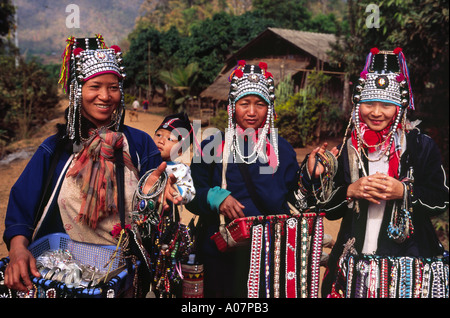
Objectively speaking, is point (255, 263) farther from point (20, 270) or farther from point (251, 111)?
point (20, 270)

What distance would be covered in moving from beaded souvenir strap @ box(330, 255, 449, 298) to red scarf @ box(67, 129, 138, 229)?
1620 millimetres

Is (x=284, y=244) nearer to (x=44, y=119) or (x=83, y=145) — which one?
(x=83, y=145)

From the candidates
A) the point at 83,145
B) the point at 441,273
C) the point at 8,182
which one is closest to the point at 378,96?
the point at 441,273

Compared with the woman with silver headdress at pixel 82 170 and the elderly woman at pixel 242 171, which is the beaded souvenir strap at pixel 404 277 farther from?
the woman with silver headdress at pixel 82 170

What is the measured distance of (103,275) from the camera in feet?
6.97

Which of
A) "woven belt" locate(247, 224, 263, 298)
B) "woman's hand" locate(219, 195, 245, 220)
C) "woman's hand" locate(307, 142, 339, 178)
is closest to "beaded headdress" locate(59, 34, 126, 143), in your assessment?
"woman's hand" locate(219, 195, 245, 220)

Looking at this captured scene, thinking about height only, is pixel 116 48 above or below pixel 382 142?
above

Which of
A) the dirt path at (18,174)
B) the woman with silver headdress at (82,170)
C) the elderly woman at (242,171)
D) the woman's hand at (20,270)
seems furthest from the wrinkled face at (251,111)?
the dirt path at (18,174)

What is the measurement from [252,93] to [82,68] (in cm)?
109

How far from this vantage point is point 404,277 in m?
2.31

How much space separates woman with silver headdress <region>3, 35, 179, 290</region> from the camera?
2197mm

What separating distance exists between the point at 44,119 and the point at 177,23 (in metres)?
32.4

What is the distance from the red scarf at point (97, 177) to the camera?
2.18 metres

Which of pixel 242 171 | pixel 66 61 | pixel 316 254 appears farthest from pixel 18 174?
pixel 316 254
